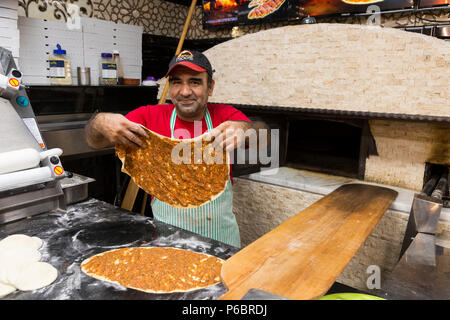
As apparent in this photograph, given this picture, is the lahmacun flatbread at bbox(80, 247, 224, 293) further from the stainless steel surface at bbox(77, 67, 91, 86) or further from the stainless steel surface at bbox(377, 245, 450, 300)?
the stainless steel surface at bbox(77, 67, 91, 86)

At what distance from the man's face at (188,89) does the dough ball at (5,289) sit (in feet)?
4.06

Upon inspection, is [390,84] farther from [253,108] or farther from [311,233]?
[311,233]

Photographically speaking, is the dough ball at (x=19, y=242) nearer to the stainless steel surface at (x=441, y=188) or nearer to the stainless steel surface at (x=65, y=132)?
the stainless steel surface at (x=65, y=132)

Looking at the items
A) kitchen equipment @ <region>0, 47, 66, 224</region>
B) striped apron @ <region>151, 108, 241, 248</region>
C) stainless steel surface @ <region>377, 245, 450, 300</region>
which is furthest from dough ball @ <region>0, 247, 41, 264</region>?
stainless steel surface @ <region>377, 245, 450, 300</region>

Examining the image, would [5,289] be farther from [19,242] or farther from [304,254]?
[304,254]

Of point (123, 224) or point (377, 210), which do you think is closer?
point (123, 224)

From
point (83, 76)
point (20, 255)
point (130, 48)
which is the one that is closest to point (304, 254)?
point (20, 255)

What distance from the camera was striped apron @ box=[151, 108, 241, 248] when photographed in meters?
1.96

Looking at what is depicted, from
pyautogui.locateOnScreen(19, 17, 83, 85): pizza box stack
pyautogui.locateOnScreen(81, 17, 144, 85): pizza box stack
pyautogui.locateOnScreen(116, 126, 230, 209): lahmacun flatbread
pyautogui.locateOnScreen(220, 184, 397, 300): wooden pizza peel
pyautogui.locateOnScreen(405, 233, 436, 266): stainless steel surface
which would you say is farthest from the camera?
pyautogui.locateOnScreen(81, 17, 144, 85): pizza box stack

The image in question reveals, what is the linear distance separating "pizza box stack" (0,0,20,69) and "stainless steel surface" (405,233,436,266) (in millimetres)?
2855

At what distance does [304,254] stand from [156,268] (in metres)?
0.56

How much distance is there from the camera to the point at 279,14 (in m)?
3.48
